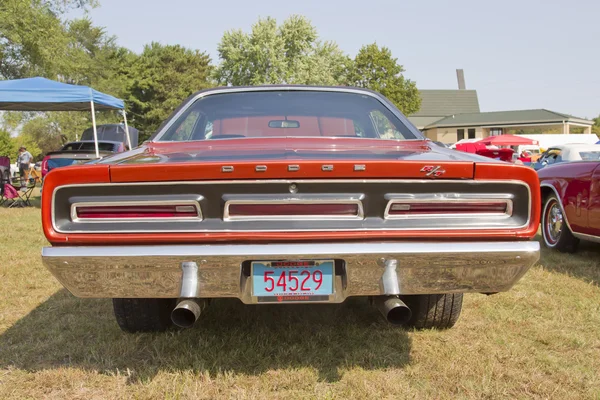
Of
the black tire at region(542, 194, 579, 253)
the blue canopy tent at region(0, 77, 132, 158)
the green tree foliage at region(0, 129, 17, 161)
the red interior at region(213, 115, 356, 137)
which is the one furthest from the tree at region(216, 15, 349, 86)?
the red interior at region(213, 115, 356, 137)

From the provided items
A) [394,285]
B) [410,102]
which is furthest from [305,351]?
[410,102]

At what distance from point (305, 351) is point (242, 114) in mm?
1490

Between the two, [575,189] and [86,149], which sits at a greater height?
[86,149]

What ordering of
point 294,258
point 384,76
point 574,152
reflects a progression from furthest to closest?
point 384,76, point 574,152, point 294,258

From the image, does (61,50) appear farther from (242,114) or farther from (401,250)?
(401,250)

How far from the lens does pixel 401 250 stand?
208 cm

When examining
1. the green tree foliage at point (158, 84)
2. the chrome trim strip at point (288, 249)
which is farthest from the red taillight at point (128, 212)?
the green tree foliage at point (158, 84)

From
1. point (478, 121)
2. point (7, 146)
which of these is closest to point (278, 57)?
point (478, 121)

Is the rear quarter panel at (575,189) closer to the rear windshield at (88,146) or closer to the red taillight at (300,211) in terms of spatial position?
the red taillight at (300,211)

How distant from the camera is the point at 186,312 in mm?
2209

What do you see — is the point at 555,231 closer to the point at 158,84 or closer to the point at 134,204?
the point at 134,204

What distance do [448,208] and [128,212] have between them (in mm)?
1327

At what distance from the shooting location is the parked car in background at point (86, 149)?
35.9 ft

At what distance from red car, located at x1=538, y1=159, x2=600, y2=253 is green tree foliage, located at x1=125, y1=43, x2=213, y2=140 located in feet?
145
